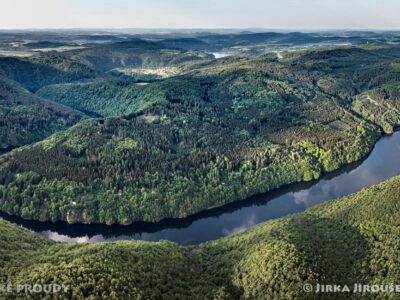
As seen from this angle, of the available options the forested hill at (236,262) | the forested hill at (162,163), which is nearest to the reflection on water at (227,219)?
the forested hill at (162,163)

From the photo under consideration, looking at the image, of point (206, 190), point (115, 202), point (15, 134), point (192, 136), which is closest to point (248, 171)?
point (206, 190)

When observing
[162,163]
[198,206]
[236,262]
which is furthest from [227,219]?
[236,262]

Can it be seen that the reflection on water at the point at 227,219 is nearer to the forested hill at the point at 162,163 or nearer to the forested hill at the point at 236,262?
the forested hill at the point at 162,163

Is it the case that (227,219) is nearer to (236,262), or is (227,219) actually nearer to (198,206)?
(198,206)

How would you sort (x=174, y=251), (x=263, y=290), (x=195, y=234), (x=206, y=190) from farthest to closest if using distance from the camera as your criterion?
(x=206, y=190) < (x=195, y=234) < (x=174, y=251) < (x=263, y=290)

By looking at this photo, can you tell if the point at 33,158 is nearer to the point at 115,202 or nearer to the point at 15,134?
the point at 115,202

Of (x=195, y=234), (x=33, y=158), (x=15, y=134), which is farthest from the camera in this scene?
(x=15, y=134)
